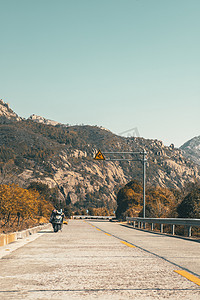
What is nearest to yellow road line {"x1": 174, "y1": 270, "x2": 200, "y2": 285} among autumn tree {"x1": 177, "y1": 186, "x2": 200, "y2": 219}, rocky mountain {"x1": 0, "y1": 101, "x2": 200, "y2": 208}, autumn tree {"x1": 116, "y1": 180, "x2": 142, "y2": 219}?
autumn tree {"x1": 177, "y1": 186, "x2": 200, "y2": 219}

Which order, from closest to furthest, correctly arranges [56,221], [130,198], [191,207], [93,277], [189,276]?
[93,277], [189,276], [56,221], [191,207], [130,198]

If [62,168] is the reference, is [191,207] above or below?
below

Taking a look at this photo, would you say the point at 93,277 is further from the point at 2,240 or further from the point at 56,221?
the point at 56,221

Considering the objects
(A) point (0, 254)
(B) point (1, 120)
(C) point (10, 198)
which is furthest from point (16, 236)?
(B) point (1, 120)

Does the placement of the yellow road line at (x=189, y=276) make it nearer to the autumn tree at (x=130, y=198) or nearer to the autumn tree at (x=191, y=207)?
the autumn tree at (x=191, y=207)

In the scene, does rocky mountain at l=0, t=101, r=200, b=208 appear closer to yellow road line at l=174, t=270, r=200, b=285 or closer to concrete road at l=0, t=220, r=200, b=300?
concrete road at l=0, t=220, r=200, b=300

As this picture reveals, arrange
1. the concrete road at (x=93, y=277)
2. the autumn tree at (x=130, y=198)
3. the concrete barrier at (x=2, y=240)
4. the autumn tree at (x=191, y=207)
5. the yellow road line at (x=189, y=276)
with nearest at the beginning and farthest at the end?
the concrete road at (x=93, y=277), the yellow road line at (x=189, y=276), the concrete barrier at (x=2, y=240), the autumn tree at (x=191, y=207), the autumn tree at (x=130, y=198)

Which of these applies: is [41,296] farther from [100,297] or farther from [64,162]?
[64,162]

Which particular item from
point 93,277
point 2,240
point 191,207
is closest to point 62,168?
point 191,207

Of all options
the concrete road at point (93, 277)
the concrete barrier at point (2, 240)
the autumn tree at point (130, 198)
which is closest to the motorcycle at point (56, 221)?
the concrete barrier at point (2, 240)

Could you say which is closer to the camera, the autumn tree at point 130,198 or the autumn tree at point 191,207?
the autumn tree at point 191,207

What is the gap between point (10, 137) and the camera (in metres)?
168

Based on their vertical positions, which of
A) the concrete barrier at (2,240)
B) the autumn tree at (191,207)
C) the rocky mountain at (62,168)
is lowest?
the concrete barrier at (2,240)

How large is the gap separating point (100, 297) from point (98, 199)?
175366 millimetres
